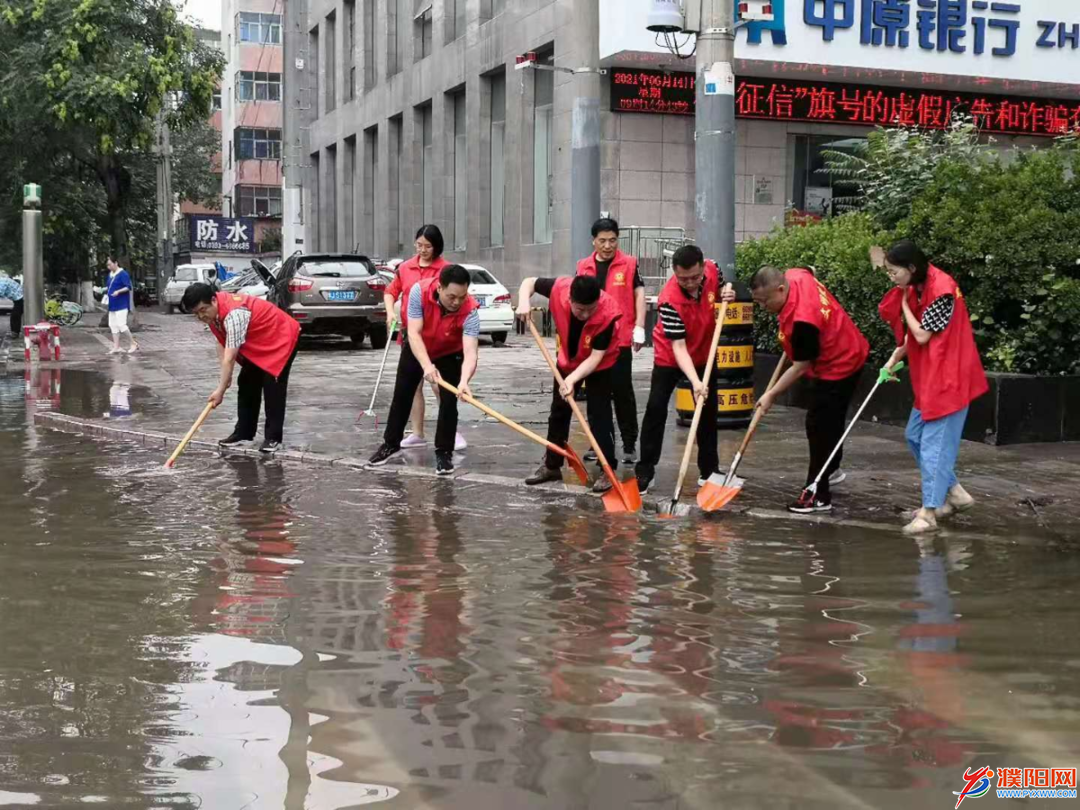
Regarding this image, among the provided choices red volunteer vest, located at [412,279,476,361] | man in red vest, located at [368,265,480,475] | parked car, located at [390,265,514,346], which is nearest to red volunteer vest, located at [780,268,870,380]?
man in red vest, located at [368,265,480,475]

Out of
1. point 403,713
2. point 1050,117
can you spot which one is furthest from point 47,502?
point 1050,117

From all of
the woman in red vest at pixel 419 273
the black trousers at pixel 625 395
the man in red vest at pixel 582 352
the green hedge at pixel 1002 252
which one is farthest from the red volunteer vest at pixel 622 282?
the green hedge at pixel 1002 252

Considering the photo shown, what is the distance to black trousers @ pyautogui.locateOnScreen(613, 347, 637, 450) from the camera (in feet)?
31.4

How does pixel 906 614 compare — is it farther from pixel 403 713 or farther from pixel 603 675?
pixel 403 713

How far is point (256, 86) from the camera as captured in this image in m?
74.7

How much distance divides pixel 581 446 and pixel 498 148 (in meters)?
22.3

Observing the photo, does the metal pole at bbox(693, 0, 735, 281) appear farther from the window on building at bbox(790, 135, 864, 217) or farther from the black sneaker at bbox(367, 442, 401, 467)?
the window on building at bbox(790, 135, 864, 217)

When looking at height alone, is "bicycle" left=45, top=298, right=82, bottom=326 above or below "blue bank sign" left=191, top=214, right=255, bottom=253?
below

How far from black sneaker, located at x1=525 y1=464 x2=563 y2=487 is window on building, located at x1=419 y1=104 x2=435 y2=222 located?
2815 centimetres

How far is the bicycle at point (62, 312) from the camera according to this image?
3244 centimetres

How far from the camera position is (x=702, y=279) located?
8859 mm

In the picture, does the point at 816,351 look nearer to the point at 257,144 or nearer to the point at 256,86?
the point at 257,144

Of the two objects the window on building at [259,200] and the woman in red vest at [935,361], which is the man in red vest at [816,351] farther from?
the window on building at [259,200]

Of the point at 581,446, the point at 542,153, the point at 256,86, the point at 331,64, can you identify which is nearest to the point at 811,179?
the point at 542,153
